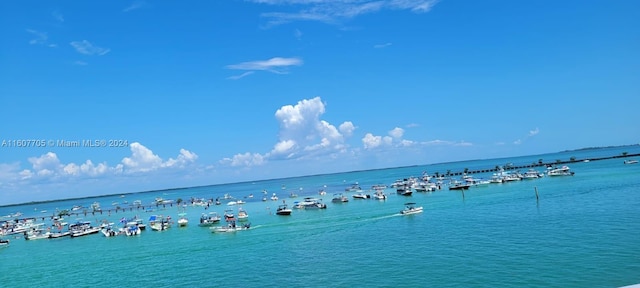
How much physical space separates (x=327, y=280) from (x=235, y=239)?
27130 mm

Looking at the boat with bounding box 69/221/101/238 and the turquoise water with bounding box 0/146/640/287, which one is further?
the boat with bounding box 69/221/101/238

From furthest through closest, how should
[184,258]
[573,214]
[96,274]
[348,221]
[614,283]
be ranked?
[348,221] → [573,214] → [184,258] → [96,274] → [614,283]

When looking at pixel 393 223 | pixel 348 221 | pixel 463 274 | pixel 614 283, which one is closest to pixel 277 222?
pixel 348 221

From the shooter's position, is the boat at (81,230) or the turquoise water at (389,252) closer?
the turquoise water at (389,252)

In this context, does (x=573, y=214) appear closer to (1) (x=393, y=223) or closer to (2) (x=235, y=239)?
(1) (x=393, y=223)

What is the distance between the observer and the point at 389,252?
133ft

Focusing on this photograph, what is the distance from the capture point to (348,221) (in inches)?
2525

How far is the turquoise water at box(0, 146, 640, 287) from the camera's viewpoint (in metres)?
31.7

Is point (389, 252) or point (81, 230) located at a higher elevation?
point (81, 230)

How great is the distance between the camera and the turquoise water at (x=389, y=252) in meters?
31.7

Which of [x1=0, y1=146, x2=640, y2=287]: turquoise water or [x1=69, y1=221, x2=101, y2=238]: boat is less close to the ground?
[x1=69, y1=221, x2=101, y2=238]: boat

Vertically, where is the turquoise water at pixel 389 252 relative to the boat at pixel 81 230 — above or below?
below

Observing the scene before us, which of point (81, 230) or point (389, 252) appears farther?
point (81, 230)

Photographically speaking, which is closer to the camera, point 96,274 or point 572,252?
point 572,252
